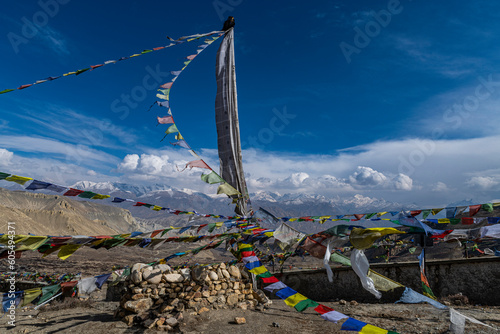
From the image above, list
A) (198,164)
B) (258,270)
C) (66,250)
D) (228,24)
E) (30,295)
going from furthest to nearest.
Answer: (228,24) < (198,164) < (30,295) < (258,270) < (66,250)

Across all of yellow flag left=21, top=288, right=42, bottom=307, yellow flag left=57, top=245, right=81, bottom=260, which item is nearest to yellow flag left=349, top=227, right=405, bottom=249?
yellow flag left=57, top=245, right=81, bottom=260

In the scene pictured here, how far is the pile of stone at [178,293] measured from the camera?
26.2 feet

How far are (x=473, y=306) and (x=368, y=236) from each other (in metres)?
7.85

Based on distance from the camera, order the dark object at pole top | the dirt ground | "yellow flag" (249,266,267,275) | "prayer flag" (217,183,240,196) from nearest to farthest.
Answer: "yellow flag" (249,266,267,275) → the dirt ground → "prayer flag" (217,183,240,196) → the dark object at pole top

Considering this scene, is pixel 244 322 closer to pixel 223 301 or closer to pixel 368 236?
pixel 223 301

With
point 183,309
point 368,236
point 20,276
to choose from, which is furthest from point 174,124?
point 20,276

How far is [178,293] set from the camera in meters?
8.57

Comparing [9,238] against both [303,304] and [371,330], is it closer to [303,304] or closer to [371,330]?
[303,304]

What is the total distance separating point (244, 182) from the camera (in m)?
8.29

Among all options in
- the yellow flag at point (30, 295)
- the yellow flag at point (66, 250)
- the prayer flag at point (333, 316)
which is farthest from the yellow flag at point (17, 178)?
the prayer flag at point (333, 316)

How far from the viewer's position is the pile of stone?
7992 mm

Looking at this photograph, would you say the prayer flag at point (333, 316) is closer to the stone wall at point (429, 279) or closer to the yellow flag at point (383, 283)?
the yellow flag at point (383, 283)

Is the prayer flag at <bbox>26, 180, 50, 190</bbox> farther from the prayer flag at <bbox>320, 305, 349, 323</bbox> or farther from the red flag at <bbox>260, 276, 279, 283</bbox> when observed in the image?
the prayer flag at <bbox>320, 305, 349, 323</bbox>

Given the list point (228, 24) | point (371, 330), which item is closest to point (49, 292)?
point (371, 330)
